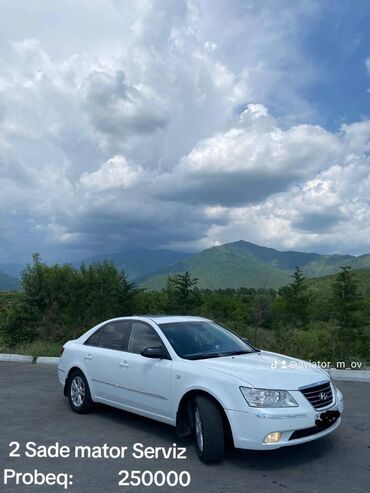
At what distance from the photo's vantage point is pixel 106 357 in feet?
22.7

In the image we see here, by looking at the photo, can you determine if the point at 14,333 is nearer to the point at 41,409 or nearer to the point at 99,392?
the point at 41,409

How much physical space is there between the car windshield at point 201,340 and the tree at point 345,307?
248 inches

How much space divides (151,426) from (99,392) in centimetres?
94

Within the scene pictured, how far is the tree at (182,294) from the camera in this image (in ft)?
49.3

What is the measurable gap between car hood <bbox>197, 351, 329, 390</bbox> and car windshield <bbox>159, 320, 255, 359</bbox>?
0.99 ft

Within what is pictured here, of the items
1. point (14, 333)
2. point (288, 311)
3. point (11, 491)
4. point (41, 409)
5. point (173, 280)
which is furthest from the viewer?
point (14, 333)

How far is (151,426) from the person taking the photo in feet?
21.6

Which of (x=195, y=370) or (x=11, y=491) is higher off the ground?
(x=195, y=370)

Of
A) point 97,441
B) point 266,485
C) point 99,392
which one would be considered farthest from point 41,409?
point 266,485

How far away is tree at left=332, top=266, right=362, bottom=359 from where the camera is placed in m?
12.3

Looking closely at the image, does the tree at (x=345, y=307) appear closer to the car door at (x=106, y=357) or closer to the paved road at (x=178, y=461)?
the paved road at (x=178, y=461)

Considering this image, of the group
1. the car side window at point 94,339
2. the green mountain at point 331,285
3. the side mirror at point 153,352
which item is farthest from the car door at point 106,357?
the green mountain at point 331,285

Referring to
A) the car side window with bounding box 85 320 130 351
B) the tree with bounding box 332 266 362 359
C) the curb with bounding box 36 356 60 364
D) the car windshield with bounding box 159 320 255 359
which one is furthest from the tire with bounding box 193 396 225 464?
the curb with bounding box 36 356 60 364

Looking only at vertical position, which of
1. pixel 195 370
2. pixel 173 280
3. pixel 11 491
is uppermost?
pixel 173 280
